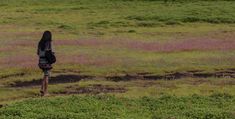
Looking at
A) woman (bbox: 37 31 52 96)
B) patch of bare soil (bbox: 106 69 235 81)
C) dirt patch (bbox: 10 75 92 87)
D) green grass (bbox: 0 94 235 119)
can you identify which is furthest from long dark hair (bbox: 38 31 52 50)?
patch of bare soil (bbox: 106 69 235 81)

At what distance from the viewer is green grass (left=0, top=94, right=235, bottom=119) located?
74.0 ft

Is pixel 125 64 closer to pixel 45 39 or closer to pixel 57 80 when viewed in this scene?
pixel 57 80

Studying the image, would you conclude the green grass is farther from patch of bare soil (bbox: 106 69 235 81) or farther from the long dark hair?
patch of bare soil (bbox: 106 69 235 81)

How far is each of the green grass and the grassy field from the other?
4 cm

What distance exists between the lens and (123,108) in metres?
24.1

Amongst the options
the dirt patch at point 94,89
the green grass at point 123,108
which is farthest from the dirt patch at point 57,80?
the green grass at point 123,108

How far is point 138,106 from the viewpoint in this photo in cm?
2464

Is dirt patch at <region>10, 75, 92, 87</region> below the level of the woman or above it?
below

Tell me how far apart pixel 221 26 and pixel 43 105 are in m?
45.7

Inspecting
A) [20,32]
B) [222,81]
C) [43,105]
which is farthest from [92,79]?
[20,32]

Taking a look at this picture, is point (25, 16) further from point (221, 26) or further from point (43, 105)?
point (43, 105)

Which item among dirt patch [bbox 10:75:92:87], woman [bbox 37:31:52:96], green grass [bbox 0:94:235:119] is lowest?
dirt patch [bbox 10:75:92:87]

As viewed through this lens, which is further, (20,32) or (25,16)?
(25,16)

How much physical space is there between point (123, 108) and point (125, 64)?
569 inches
